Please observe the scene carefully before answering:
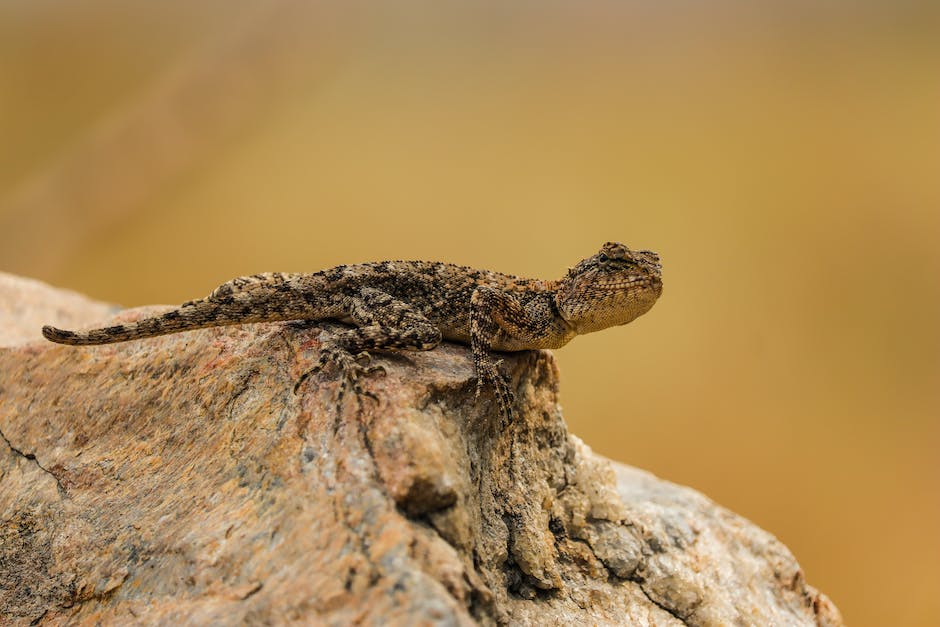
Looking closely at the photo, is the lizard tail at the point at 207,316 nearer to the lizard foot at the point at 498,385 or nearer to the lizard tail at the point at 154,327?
the lizard tail at the point at 154,327

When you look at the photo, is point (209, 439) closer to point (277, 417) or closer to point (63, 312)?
point (277, 417)

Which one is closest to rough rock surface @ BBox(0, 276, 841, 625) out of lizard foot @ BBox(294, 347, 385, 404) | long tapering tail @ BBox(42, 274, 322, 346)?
lizard foot @ BBox(294, 347, 385, 404)

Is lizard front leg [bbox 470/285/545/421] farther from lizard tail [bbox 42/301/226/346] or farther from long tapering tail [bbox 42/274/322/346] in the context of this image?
lizard tail [bbox 42/301/226/346]

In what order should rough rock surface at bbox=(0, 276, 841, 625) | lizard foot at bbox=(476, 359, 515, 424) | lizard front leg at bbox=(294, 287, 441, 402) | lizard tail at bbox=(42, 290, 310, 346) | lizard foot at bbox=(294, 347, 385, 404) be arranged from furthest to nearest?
lizard tail at bbox=(42, 290, 310, 346), lizard foot at bbox=(476, 359, 515, 424), lizard front leg at bbox=(294, 287, 441, 402), lizard foot at bbox=(294, 347, 385, 404), rough rock surface at bbox=(0, 276, 841, 625)

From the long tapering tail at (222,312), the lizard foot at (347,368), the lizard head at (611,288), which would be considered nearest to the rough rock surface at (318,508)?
the lizard foot at (347,368)

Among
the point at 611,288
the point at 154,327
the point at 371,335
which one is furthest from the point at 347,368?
the point at 611,288

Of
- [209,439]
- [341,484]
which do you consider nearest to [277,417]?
[209,439]
